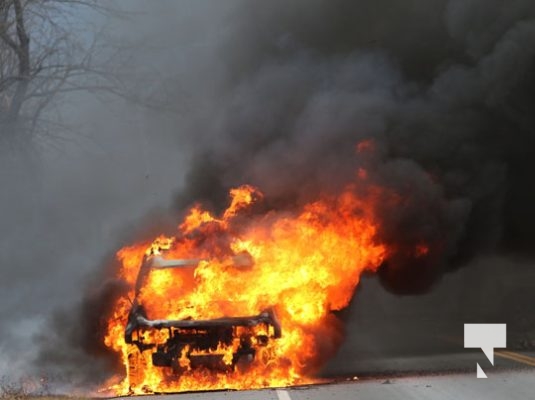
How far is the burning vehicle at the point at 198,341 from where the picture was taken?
1022 centimetres

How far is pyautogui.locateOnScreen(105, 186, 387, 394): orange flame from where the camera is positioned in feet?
34.6

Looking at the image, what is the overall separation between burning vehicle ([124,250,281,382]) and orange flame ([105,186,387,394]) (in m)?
0.04

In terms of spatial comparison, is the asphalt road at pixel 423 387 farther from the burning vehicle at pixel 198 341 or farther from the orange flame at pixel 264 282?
the orange flame at pixel 264 282

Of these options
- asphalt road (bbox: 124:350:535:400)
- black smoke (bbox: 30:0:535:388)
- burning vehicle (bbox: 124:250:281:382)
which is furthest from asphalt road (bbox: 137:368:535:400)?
black smoke (bbox: 30:0:535:388)

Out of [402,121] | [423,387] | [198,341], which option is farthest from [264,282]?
[402,121]

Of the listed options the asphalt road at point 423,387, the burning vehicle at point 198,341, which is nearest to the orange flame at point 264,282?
the burning vehicle at point 198,341

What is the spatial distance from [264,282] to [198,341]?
5.59ft

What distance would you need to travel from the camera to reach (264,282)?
38.2 feet

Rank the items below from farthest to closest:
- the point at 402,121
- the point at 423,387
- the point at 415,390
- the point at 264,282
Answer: the point at 402,121, the point at 264,282, the point at 423,387, the point at 415,390

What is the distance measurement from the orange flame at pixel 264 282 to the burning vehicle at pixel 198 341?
4 centimetres

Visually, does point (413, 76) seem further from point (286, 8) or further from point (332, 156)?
point (286, 8)

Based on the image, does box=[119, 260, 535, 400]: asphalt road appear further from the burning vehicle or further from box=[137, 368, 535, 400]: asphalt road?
the burning vehicle

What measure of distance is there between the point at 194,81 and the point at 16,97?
5164mm

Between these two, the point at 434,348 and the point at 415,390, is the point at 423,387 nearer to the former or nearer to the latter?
the point at 415,390
